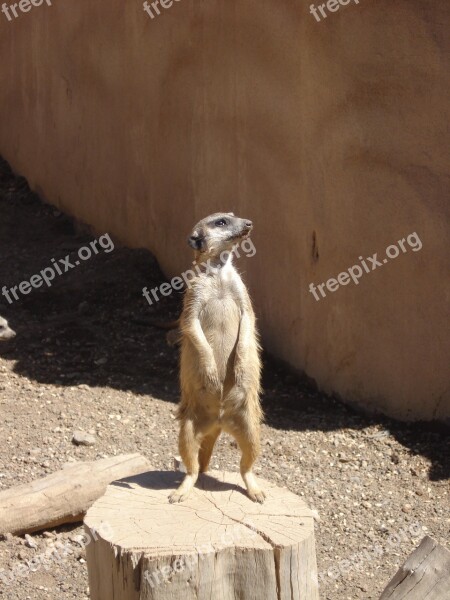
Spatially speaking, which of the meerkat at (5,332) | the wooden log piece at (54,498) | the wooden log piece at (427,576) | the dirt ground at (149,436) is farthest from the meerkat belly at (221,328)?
the meerkat at (5,332)

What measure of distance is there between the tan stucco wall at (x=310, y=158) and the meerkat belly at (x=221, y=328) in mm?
2056

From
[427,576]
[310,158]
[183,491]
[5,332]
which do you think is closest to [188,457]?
[183,491]

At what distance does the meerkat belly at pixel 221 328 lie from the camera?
3.71 m

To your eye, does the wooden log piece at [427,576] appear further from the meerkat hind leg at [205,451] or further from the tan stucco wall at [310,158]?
the tan stucco wall at [310,158]

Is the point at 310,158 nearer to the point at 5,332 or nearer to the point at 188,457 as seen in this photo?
the point at 5,332

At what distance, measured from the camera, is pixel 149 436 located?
5637 mm

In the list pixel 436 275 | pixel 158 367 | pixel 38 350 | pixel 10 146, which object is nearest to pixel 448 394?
pixel 436 275

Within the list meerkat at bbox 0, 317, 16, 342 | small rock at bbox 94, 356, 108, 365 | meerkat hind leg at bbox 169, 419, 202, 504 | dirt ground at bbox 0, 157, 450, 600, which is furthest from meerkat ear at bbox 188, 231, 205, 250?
meerkat at bbox 0, 317, 16, 342

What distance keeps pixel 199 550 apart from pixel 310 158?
10.8ft

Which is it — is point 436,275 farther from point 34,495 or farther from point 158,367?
point 34,495

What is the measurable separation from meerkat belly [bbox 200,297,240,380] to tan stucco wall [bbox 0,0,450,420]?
6.75 feet

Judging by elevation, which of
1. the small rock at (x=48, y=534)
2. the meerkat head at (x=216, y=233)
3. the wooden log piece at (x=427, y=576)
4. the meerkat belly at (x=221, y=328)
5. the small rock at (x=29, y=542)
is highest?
the meerkat head at (x=216, y=233)

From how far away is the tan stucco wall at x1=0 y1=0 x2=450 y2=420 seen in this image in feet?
17.9

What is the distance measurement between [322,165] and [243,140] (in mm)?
797
